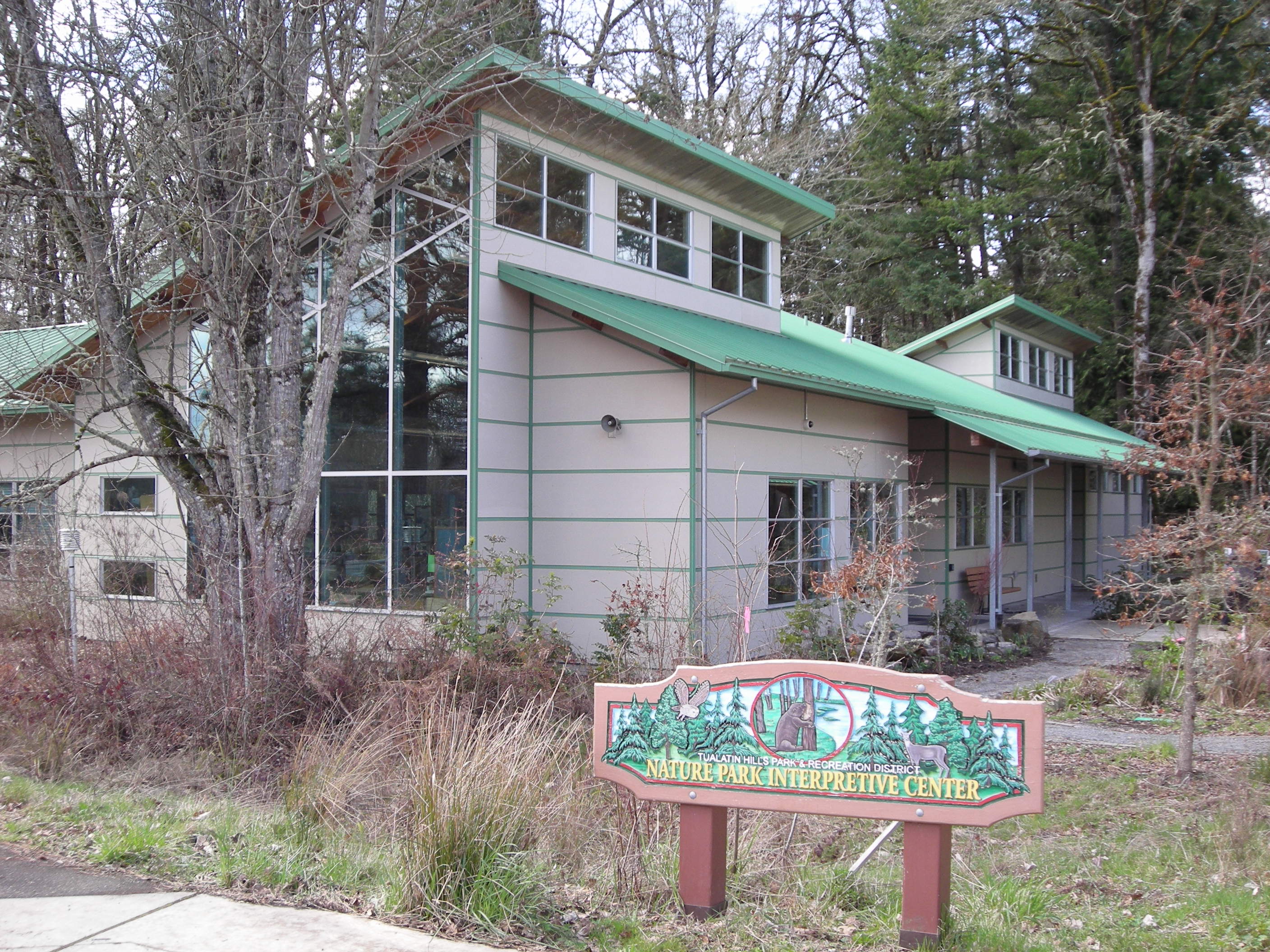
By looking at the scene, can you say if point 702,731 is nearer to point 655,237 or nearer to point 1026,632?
point 655,237

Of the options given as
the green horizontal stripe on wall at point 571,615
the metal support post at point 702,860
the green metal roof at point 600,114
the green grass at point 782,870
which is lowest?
the green grass at point 782,870

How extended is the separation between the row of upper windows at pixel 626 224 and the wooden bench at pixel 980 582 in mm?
6186

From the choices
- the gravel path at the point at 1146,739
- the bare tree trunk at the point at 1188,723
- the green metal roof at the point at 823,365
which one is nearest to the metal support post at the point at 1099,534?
the green metal roof at the point at 823,365

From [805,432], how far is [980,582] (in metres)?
6.75

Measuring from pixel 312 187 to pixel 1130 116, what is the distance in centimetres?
2330

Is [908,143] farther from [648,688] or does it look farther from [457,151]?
[648,688]

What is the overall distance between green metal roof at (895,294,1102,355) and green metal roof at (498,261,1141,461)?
733 mm

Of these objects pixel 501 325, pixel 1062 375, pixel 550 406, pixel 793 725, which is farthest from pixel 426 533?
pixel 1062 375

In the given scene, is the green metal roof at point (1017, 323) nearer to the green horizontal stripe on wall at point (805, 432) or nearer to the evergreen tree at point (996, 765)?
the green horizontal stripe on wall at point (805, 432)

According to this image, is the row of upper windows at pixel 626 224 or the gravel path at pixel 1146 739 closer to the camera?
the gravel path at pixel 1146 739

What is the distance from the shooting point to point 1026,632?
16.0 metres

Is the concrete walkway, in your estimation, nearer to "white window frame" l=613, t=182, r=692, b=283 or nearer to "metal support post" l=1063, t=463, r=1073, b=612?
"white window frame" l=613, t=182, r=692, b=283

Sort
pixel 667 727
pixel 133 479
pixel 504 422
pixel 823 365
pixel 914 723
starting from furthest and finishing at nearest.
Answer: pixel 133 479 < pixel 823 365 < pixel 504 422 < pixel 667 727 < pixel 914 723

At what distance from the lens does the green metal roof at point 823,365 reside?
38.0ft
